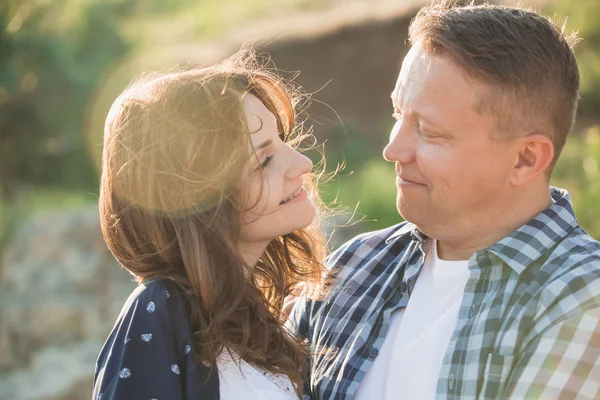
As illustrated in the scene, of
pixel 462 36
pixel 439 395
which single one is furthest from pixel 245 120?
pixel 439 395

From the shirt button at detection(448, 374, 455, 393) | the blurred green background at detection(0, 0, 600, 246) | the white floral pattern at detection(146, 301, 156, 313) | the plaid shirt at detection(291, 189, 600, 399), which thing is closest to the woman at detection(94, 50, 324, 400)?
the white floral pattern at detection(146, 301, 156, 313)

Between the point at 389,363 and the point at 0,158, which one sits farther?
the point at 0,158

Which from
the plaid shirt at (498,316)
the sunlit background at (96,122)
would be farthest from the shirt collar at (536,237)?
the sunlit background at (96,122)

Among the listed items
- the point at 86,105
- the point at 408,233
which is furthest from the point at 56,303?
the point at 408,233

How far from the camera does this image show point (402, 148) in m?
2.24

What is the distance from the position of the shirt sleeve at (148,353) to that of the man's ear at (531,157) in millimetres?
896

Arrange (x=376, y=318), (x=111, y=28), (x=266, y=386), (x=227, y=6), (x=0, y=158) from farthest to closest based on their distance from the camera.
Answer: (x=227, y=6) < (x=111, y=28) < (x=0, y=158) < (x=376, y=318) < (x=266, y=386)

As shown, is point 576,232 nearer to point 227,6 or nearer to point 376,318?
point 376,318

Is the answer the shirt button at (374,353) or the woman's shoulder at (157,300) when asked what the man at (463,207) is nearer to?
the shirt button at (374,353)

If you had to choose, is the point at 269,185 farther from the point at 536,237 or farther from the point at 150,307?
the point at 536,237

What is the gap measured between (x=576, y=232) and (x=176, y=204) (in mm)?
958

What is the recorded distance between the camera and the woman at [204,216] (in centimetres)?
200

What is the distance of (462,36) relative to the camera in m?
2.17

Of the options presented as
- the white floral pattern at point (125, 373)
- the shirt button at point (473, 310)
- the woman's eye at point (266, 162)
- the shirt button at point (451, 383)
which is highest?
the woman's eye at point (266, 162)
